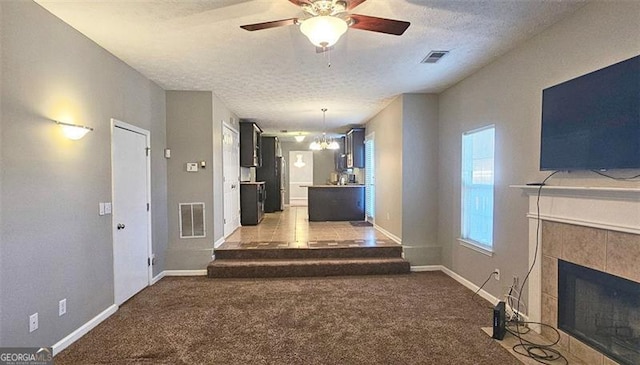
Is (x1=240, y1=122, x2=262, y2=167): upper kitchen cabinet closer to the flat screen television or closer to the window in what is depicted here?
the window

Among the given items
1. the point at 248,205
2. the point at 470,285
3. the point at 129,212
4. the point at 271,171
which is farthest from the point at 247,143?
the point at 470,285

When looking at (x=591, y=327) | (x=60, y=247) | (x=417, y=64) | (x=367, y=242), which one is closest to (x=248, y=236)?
(x=367, y=242)

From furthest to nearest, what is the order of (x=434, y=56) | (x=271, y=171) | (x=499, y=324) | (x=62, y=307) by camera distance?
(x=271, y=171)
(x=434, y=56)
(x=499, y=324)
(x=62, y=307)

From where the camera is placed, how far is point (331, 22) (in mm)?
1997

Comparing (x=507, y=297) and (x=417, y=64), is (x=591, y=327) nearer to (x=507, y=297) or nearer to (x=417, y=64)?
(x=507, y=297)

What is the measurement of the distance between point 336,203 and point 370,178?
105 cm

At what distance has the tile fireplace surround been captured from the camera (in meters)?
2.15

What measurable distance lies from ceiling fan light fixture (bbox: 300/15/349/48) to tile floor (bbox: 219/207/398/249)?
379cm

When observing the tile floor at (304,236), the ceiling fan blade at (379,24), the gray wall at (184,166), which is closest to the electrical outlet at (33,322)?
the gray wall at (184,166)

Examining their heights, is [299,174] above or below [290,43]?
below

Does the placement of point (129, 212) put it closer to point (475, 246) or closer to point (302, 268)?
point (302, 268)

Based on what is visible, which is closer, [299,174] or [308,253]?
[308,253]

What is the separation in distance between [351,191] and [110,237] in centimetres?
563

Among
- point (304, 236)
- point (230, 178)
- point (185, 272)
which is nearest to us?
point (185, 272)
